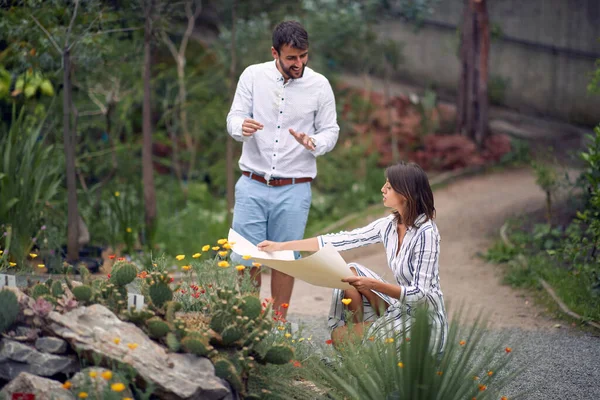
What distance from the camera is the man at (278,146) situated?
483cm

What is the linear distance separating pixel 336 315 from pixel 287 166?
3.38ft

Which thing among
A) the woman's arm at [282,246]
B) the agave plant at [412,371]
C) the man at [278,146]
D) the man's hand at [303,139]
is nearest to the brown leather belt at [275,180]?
the man at [278,146]

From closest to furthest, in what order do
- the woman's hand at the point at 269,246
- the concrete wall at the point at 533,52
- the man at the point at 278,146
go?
the woman's hand at the point at 269,246 < the man at the point at 278,146 < the concrete wall at the point at 533,52

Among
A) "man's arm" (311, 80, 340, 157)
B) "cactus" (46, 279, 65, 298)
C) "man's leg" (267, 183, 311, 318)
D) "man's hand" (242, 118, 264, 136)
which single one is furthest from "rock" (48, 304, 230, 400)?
"man's arm" (311, 80, 340, 157)

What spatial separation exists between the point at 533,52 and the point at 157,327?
10.00m

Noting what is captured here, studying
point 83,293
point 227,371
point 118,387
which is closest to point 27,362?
point 83,293

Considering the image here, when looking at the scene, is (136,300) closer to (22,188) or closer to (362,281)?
(362,281)

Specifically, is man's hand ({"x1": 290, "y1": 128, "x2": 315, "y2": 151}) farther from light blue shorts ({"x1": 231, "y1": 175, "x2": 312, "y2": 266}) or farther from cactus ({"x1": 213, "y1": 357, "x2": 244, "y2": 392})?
cactus ({"x1": 213, "y1": 357, "x2": 244, "y2": 392})

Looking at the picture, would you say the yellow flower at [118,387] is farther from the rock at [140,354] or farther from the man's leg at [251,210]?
the man's leg at [251,210]

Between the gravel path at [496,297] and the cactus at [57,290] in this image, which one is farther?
the gravel path at [496,297]

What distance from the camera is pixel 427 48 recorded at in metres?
12.9

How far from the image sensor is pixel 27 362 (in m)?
3.19

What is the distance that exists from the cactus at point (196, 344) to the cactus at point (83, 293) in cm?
49

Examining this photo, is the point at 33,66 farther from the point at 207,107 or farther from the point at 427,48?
the point at 427,48
